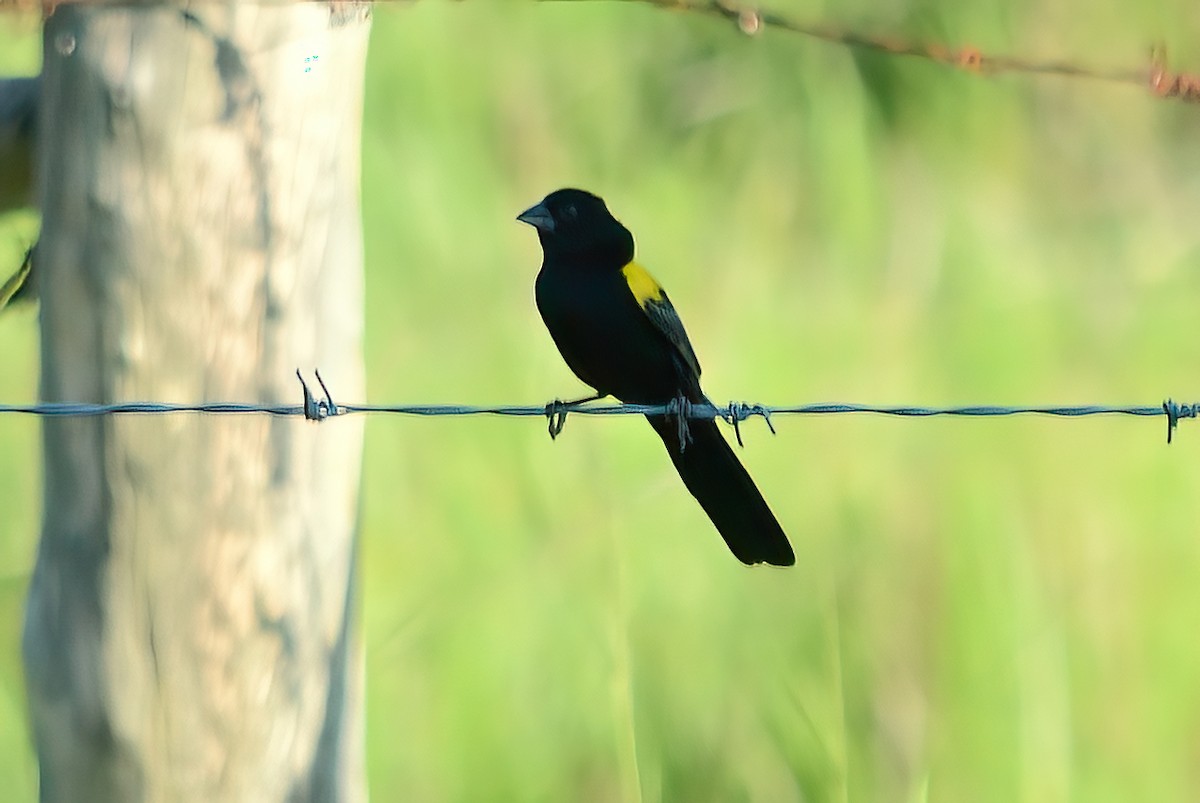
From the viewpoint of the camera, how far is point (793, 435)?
12.7 feet

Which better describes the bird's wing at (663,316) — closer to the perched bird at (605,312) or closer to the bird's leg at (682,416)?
the perched bird at (605,312)

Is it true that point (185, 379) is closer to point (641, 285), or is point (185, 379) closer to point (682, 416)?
point (682, 416)

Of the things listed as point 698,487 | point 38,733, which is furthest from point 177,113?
point 698,487

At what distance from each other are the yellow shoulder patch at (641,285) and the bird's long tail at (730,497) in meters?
0.28

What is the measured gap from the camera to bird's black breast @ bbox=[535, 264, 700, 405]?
260 cm

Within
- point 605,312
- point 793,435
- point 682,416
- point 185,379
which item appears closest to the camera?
point 185,379

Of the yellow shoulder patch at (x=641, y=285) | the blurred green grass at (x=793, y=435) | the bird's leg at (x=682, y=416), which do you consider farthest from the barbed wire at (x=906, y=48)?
the blurred green grass at (x=793, y=435)

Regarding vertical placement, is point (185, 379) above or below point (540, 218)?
below

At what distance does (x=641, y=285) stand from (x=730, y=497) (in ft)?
1.55

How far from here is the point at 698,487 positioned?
8.15 feet

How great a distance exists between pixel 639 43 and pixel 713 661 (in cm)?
231

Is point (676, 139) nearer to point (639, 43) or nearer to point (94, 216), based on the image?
point (639, 43)

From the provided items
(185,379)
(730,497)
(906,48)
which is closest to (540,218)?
(730,497)

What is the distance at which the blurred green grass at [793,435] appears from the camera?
3.37 meters
